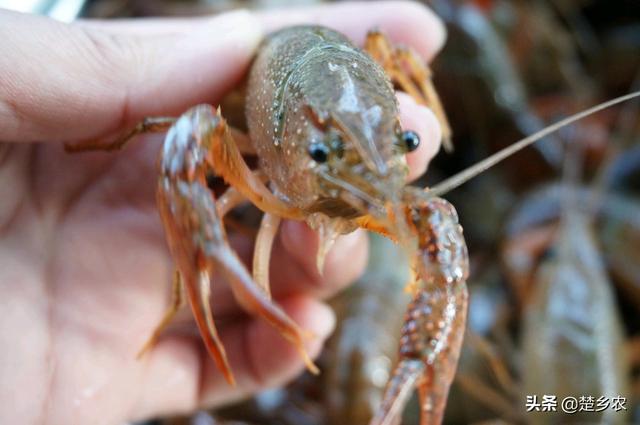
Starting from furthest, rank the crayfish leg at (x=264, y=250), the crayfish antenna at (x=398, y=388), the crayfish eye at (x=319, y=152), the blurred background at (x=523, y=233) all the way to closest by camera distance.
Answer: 1. the blurred background at (x=523, y=233)
2. the crayfish leg at (x=264, y=250)
3. the crayfish eye at (x=319, y=152)
4. the crayfish antenna at (x=398, y=388)

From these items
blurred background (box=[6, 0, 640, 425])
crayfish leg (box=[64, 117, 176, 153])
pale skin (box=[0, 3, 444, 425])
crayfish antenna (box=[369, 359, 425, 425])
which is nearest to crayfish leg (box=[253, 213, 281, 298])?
pale skin (box=[0, 3, 444, 425])

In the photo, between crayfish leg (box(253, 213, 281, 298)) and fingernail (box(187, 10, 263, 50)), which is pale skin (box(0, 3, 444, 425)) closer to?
fingernail (box(187, 10, 263, 50))

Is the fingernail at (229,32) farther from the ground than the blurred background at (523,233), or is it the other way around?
the fingernail at (229,32)

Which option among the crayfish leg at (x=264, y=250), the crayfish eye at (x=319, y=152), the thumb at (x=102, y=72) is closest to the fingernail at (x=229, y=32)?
the thumb at (x=102, y=72)

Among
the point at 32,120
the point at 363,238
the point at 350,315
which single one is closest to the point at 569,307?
the point at 350,315

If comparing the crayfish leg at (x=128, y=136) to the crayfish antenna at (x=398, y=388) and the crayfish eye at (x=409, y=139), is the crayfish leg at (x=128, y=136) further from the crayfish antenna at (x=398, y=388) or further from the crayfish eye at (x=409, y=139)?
the crayfish antenna at (x=398, y=388)

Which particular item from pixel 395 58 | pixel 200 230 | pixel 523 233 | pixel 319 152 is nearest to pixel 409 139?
pixel 319 152

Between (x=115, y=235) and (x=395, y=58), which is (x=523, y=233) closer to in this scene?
(x=395, y=58)
